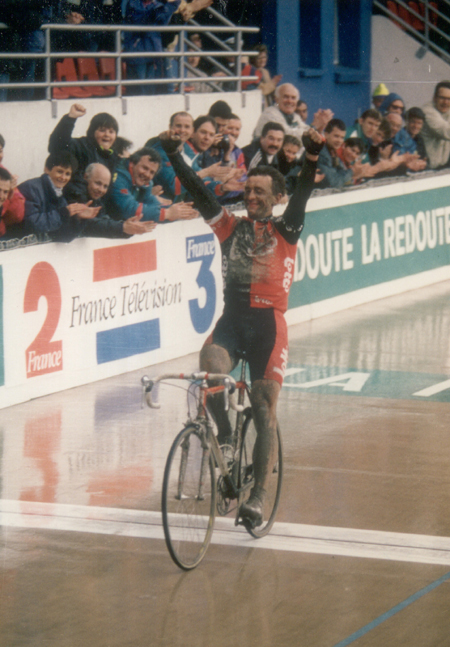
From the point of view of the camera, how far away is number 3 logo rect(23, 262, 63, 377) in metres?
10.7

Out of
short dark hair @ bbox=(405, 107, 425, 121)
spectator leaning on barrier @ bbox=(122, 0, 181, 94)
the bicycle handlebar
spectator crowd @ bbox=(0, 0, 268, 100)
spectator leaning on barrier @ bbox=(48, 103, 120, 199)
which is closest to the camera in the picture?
the bicycle handlebar

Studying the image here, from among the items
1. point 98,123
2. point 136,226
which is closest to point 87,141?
point 98,123

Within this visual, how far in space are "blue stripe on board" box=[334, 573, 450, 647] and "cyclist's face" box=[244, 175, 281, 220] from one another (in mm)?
2326

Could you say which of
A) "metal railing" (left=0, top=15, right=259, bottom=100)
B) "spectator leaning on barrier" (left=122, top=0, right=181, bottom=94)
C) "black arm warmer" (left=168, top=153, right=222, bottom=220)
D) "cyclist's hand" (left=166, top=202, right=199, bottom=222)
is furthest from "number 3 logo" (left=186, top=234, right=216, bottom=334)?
"black arm warmer" (left=168, top=153, right=222, bottom=220)

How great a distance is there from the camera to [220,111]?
15.1 m

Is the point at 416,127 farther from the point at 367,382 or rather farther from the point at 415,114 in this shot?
the point at 367,382

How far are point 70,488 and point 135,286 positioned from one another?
4431 millimetres

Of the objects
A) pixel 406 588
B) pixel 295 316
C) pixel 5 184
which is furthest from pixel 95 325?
pixel 406 588

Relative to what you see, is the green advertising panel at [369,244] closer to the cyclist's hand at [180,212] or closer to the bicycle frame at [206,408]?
the cyclist's hand at [180,212]

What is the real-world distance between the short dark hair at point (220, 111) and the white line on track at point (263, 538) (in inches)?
342

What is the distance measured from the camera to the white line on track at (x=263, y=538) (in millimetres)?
6574

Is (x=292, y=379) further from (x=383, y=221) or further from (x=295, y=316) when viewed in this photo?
(x=383, y=221)

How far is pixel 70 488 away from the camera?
25.9ft

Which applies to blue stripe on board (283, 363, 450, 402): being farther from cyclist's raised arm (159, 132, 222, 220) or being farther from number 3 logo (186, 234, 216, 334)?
cyclist's raised arm (159, 132, 222, 220)
